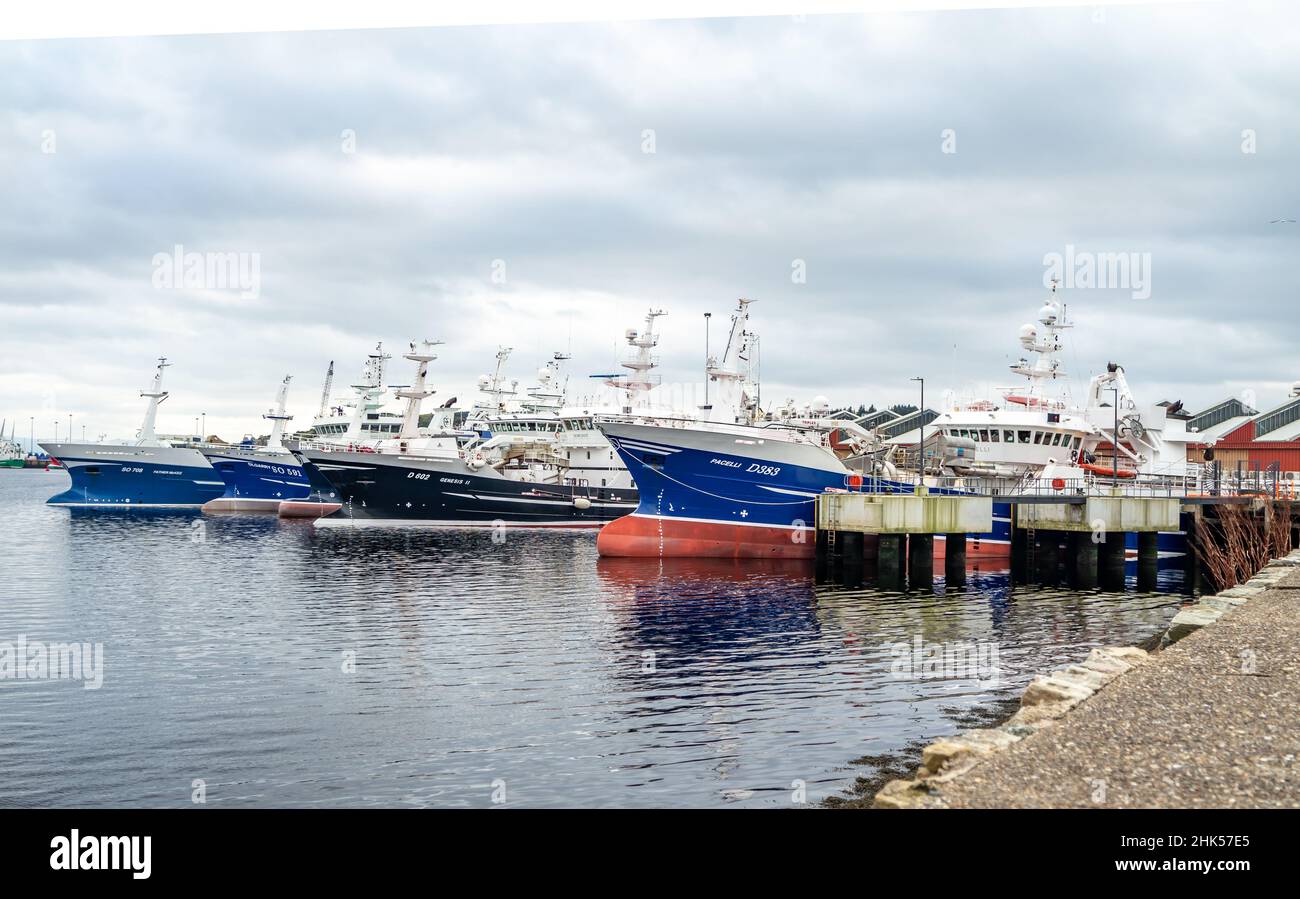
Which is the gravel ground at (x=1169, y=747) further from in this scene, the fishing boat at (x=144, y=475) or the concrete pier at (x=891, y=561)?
the fishing boat at (x=144, y=475)

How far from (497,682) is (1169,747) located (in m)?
12.0

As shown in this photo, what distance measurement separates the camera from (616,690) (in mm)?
17406

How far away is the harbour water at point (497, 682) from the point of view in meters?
12.4

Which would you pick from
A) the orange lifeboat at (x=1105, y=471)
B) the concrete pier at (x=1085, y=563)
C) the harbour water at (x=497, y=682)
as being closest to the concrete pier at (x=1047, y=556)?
the concrete pier at (x=1085, y=563)

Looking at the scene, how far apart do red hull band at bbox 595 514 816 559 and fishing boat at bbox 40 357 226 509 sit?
183 ft

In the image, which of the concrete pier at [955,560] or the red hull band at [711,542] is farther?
the red hull band at [711,542]

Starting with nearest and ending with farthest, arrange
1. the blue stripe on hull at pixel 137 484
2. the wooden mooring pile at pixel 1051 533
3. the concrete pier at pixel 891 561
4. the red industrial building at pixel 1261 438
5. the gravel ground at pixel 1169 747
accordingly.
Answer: the gravel ground at pixel 1169 747 < the concrete pier at pixel 891 561 < the wooden mooring pile at pixel 1051 533 < the red industrial building at pixel 1261 438 < the blue stripe on hull at pixel 137 484

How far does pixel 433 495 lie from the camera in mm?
62812

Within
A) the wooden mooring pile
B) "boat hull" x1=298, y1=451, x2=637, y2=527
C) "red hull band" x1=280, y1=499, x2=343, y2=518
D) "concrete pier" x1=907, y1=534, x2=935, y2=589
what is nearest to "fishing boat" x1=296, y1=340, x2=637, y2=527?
"boat hull" x1=298, y1=451, x2=637, y2=527

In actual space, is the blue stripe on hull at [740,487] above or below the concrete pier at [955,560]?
above

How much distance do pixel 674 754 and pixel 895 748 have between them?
3097 mm

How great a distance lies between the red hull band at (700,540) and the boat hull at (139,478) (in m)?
56.7
